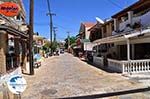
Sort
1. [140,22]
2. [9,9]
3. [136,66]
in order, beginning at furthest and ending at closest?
[140,22] < [136,66] < [9,9]

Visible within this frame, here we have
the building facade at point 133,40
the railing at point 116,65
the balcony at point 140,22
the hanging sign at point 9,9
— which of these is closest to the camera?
the hanging sign at point 9,9

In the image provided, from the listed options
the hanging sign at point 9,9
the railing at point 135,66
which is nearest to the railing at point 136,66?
the railing at point 135,66

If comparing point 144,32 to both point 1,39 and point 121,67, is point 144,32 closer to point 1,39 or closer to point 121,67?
point 121,67

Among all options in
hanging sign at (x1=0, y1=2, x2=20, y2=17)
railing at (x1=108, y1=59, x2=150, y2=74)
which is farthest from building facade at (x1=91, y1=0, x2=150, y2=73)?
hanging sign at (x1=0, y1=2, x2=20, y2=17)

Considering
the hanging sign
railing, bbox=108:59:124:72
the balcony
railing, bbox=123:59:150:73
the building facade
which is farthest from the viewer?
the balcony

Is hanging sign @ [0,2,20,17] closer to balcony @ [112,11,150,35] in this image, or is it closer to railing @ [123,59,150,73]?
railing @ [123,59,150,73]

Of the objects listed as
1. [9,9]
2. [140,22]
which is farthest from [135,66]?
[9,9]

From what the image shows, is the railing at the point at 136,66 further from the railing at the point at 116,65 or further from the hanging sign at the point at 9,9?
the hanging sign at the point at 9,9

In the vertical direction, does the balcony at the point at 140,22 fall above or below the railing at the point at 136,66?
Answer: above

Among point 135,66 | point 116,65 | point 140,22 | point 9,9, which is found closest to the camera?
point 9,9

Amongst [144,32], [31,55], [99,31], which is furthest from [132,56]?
[99,31]

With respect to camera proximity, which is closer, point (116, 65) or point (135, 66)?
point (135, 66)

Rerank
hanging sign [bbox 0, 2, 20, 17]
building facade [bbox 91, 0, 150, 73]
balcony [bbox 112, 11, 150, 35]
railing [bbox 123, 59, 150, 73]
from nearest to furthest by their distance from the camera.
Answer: hanging sign [bbox 0, 2, 20, 17] < railing [bbox 123, 59, 150, 73] < building facade [bbox 91, 0, 150, 73] < balcony [bbox 112, 11, 150, 35]

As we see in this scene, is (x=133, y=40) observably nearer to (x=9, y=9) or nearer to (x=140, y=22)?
(x=140, y=22)
